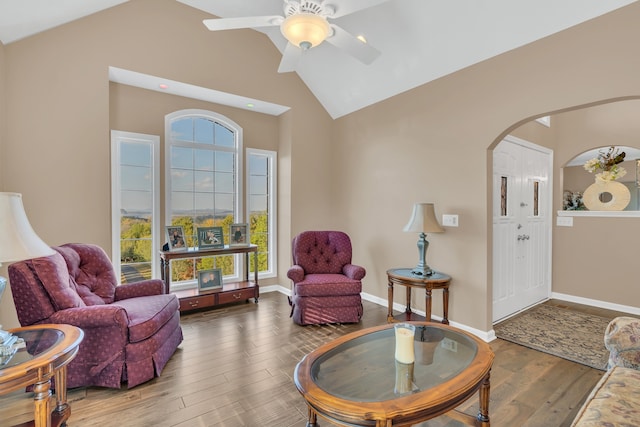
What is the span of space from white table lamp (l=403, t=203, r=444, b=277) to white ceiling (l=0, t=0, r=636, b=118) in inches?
61.1

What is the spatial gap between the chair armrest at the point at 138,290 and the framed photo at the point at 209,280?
104cm

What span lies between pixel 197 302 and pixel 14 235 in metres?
2.46

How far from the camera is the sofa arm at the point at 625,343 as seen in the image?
1.66 meters

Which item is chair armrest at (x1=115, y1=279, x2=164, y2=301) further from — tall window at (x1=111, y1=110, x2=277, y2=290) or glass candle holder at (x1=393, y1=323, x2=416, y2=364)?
glass candle holder at (x1=393, y1=323, x2=416, y2=364)

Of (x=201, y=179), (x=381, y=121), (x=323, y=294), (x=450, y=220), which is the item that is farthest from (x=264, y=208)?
(x=450, y=220)

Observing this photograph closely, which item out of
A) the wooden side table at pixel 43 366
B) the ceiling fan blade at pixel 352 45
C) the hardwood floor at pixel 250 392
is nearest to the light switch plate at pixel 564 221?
the hardwood floor at pixel 250 392

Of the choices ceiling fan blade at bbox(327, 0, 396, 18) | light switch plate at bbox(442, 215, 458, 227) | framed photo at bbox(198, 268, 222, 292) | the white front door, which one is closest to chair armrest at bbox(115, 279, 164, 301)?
framed photo at bbox(198, 268, 222, 292)

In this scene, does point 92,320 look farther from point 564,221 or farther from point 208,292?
point 564,221

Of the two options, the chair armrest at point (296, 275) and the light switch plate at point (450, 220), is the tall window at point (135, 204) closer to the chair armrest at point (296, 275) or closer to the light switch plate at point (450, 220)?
the chair armrest at point (296, 275)

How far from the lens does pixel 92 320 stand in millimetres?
2104

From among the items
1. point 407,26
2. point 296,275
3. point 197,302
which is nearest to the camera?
point 407,26

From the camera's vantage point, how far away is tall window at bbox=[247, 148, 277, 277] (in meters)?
4.78

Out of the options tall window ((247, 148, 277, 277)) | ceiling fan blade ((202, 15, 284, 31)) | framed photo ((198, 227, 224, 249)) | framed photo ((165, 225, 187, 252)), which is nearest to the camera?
ceiling fan blade ((202, 15, 284, 31))

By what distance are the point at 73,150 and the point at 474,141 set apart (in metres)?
4.17
